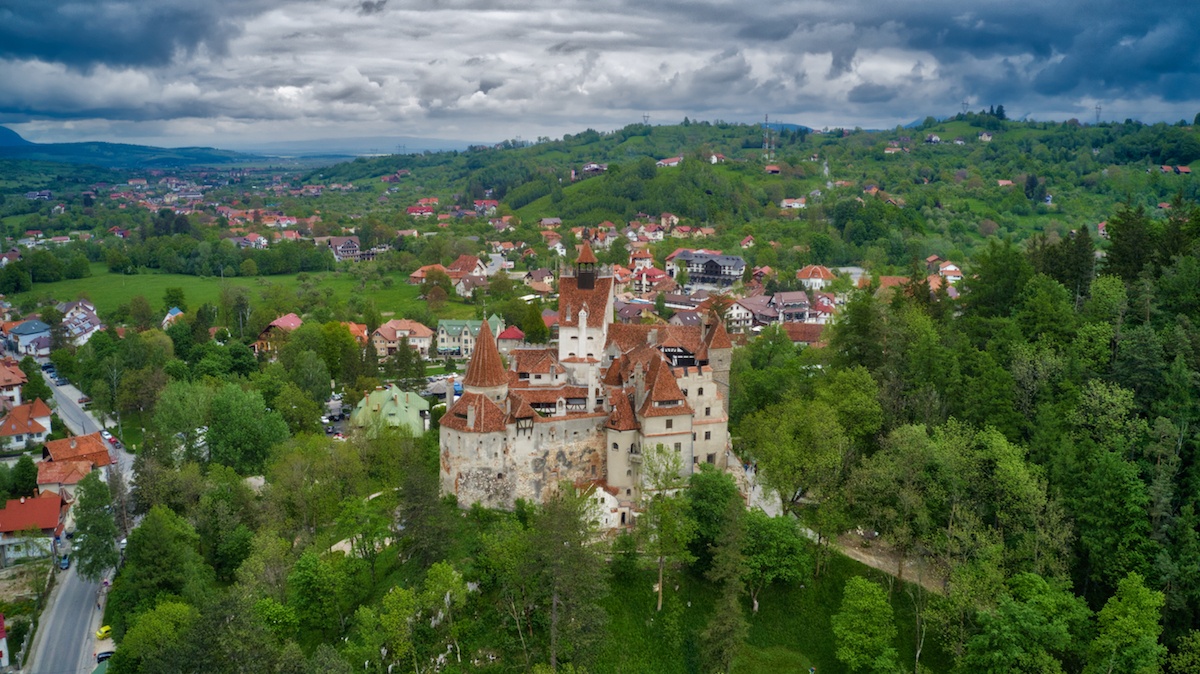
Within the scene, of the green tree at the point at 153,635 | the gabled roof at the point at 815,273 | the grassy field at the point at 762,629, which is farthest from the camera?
the gabled roof at the point at 815,273

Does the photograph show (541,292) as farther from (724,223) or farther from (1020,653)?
(1020,653)

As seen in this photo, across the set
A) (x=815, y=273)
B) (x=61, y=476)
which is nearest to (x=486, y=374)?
(x=61, y=476)

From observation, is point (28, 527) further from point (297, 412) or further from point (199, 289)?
point (199, 289)

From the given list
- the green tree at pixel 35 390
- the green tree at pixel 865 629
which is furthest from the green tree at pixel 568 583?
the green tree at pixel 35 390

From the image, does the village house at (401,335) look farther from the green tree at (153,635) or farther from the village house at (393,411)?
the green tree at (153,635)

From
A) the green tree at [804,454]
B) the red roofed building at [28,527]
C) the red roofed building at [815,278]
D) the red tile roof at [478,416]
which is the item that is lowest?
the red roofed building at [28,527]

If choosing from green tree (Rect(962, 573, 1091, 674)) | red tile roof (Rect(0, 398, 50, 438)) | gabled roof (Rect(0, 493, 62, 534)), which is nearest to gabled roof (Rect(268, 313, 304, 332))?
red tile roof (Rect(0, 398, 50, 438))

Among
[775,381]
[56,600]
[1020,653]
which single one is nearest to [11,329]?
[56,600]
